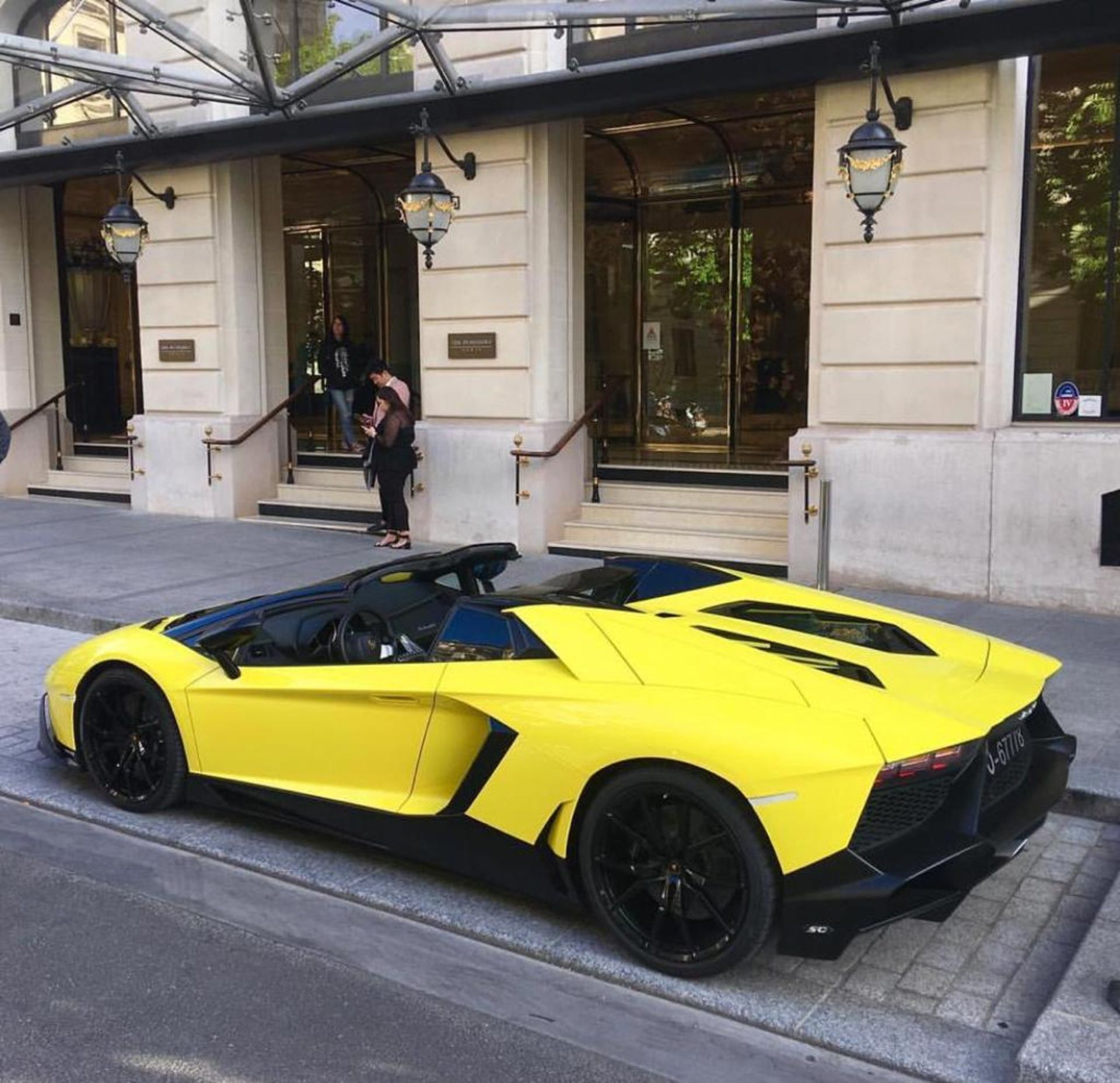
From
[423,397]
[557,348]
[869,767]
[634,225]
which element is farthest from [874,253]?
[869,767]

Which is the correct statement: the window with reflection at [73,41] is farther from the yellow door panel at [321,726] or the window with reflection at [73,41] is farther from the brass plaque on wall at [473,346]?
the yellow door panel at [321,726]

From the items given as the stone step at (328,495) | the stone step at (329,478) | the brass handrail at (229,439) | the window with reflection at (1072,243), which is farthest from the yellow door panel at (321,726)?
the brass handrail at (229,439)

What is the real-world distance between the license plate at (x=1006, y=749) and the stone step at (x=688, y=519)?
23.3ft

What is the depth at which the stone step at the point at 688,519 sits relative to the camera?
11555 mm

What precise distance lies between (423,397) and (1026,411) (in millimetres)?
6141

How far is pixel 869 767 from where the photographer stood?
3500mm

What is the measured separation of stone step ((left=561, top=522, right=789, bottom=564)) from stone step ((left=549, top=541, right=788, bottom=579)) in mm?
12

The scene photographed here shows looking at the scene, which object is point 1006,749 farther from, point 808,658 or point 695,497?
point 695,497

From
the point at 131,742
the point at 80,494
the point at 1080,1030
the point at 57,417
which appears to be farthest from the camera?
the point at 57,417

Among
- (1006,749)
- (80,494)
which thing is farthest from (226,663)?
(80,494)

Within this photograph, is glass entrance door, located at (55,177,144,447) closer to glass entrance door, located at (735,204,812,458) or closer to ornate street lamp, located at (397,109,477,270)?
ornate street lamp, located at (397,109,477,270)

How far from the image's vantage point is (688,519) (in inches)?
469

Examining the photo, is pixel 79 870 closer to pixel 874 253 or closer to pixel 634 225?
pixel 874 253

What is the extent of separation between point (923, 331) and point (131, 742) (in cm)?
725
